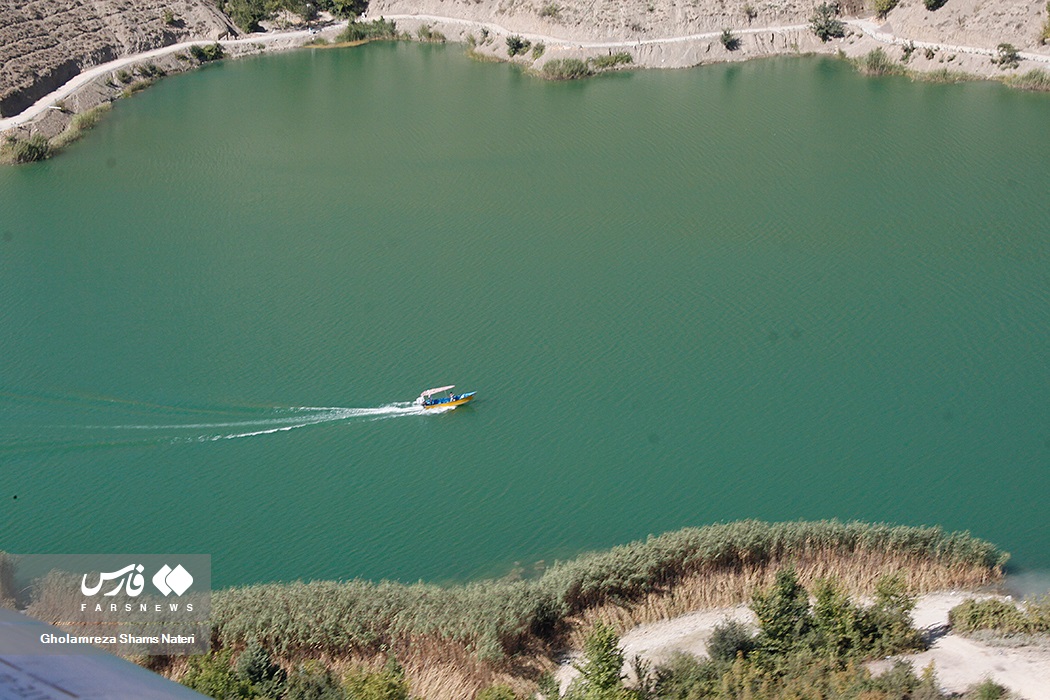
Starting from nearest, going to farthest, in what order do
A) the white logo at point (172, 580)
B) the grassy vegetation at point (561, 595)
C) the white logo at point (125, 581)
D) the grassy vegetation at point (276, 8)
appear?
the grassy vegetation at point (561, 595) → the white logo at point (172, 580) → the white logo at point (125, 581) → the grassy vegetation at point (276, 8)

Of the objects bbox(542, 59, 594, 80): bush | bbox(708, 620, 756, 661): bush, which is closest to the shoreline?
bbox(542, 59, 594, 80): bush

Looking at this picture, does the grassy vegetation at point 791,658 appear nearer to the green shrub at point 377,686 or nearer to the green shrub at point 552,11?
the green shrub at point 377,686

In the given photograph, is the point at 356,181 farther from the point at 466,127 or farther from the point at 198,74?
the point at 198,74

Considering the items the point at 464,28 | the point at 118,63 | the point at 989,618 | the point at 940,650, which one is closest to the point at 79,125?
the point at 118,63

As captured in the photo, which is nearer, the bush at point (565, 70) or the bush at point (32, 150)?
the bush at point (32, 150)

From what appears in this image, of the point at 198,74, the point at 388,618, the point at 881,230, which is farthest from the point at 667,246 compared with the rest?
the point at 198,74

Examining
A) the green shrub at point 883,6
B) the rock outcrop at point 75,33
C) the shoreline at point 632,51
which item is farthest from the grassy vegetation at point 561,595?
the green shrub at point 883,6

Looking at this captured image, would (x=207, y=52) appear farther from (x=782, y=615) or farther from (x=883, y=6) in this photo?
(x=782, y=615)
